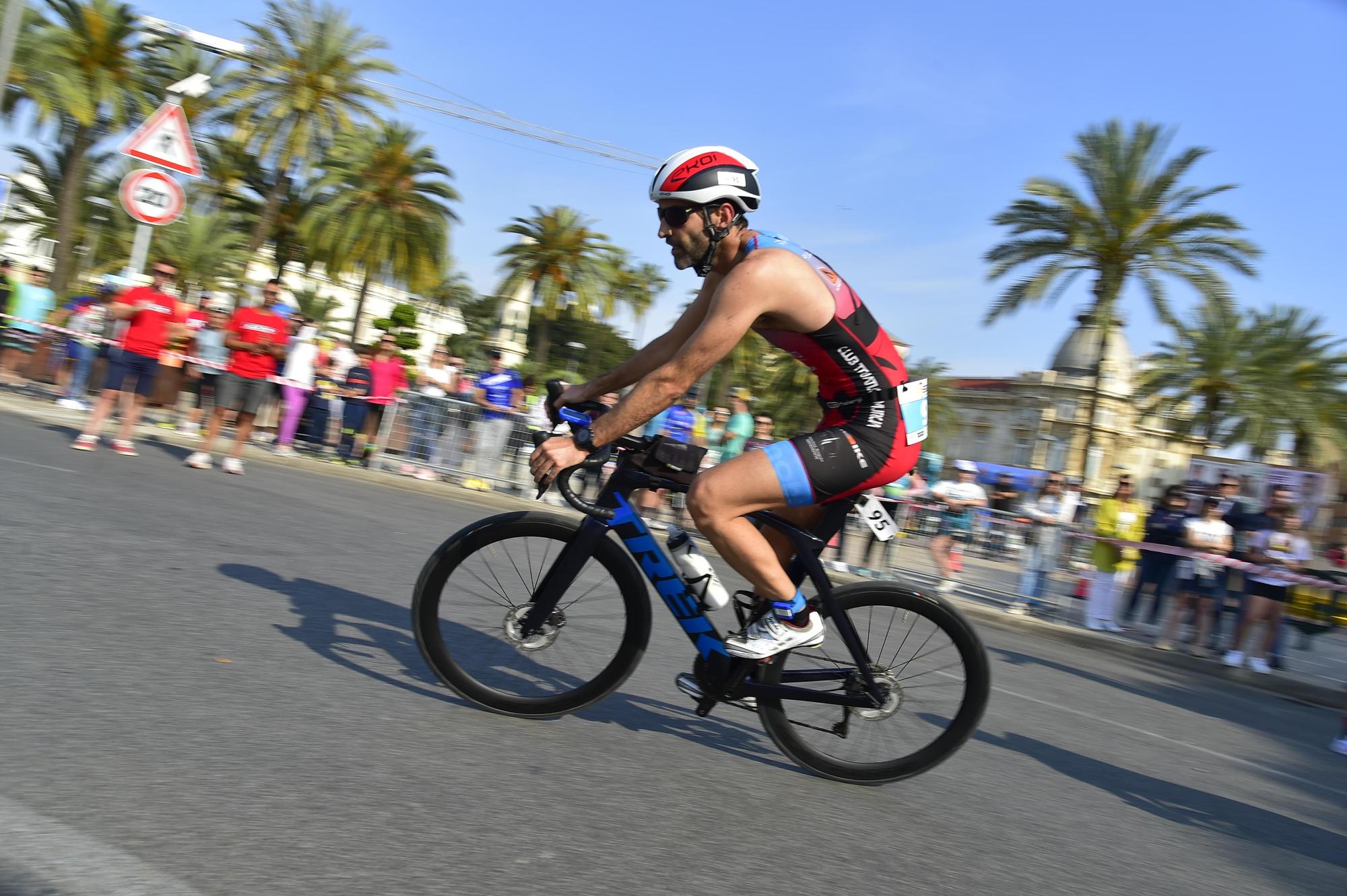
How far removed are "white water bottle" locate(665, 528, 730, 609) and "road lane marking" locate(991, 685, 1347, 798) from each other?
12.1 ft

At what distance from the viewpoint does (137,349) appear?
10703 mm

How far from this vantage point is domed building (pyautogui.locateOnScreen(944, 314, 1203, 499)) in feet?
245

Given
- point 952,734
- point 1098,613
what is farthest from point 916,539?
point 952,734

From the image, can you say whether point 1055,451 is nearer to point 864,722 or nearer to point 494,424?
point 494,424

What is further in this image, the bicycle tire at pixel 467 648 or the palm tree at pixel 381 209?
the palm tree at pixel 381 209

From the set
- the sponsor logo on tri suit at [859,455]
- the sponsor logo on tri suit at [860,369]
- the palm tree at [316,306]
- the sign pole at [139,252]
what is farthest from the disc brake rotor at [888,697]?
the palm tree at [316,306]

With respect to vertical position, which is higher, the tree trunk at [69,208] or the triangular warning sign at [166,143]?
the tree trunk at [69,208]

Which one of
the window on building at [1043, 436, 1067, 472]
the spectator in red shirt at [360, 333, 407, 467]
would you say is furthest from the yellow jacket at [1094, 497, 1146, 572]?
the window on building at [1043, 436, 1067, 472]

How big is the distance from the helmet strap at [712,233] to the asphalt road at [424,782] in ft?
5.69

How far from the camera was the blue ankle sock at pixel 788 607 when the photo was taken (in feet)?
12.8

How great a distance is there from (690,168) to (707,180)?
74mm

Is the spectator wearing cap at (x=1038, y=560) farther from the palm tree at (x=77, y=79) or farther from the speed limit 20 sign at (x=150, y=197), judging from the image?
the palm tree at (x=77, y=79)

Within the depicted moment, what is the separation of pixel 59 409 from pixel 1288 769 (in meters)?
13.1

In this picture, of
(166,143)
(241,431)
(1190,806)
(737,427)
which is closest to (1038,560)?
(737,427)
